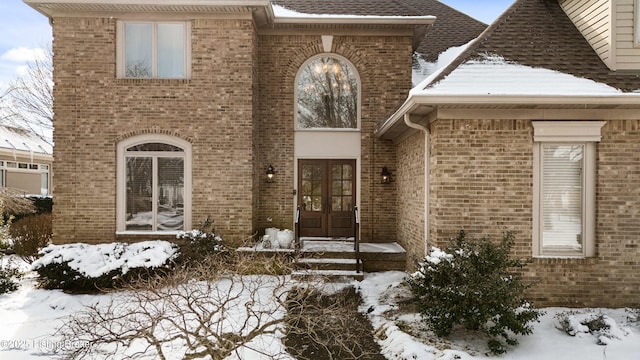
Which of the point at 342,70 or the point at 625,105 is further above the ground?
the point at 342,70

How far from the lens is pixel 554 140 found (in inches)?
250

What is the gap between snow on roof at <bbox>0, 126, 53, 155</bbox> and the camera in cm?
1750

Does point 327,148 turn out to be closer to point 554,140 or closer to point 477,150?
point 477,150

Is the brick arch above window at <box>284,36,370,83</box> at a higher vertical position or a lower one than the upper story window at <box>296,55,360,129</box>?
higher

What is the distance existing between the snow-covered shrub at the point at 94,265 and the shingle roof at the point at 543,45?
6.33m

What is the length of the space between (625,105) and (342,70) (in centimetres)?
649

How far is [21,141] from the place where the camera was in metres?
18.7

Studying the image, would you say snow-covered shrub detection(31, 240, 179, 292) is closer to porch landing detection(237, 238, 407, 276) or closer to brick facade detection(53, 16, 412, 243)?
brick facade detection(53, 16, 412, 243)

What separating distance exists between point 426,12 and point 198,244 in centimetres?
1021

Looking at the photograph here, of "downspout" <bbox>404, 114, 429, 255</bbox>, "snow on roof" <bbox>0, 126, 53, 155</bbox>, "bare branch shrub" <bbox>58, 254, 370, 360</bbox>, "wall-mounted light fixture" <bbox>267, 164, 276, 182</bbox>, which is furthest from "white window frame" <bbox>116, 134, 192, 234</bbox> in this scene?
"snow on roof" <bbox>0, 126, 53, 155</bbox>

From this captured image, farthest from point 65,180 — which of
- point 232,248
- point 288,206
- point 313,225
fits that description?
point 313,225

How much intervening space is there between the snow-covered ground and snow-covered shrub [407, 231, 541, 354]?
0.21 m

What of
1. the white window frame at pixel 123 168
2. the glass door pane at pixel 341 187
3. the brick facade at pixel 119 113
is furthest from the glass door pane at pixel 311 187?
the white window frame at pixel 123 168

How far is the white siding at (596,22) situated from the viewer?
662cm
